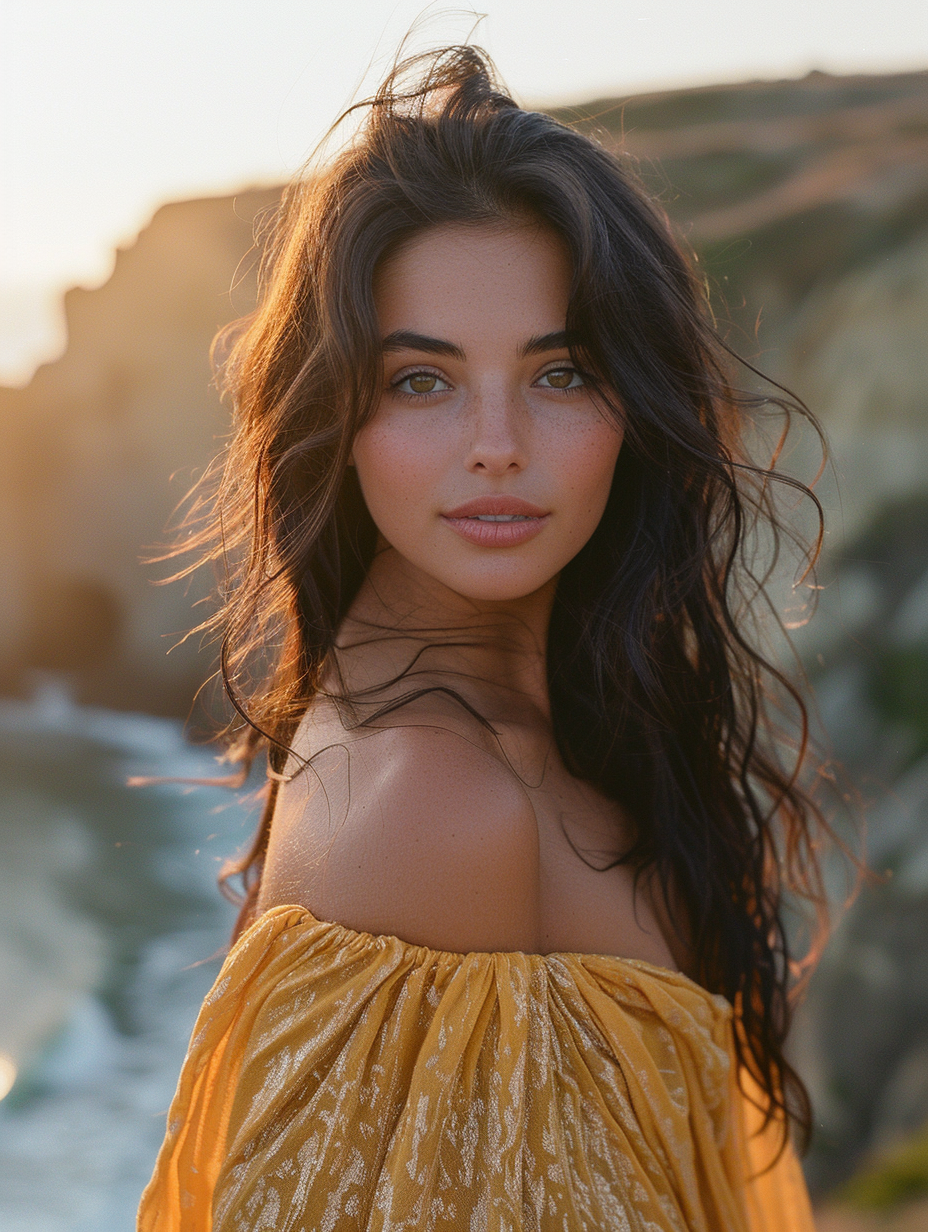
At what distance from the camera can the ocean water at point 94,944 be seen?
4.02m

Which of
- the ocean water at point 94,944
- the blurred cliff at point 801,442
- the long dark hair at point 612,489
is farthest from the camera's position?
the ocean water at point 94,944

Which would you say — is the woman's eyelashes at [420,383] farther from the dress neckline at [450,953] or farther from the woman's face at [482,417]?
the dress neckline at [450,953]

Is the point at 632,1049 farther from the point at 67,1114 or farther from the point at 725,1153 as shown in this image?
the point at 67,1114

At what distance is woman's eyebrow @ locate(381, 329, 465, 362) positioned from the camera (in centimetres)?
133

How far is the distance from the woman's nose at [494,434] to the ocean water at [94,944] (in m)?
1.76

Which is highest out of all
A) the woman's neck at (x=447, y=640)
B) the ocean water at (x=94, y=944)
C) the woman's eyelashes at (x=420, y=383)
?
the woman's eyelashes at (x=420, y=383)

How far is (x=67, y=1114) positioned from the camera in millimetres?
4281

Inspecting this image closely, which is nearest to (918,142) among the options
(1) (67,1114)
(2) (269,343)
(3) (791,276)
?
(3) (791,276)

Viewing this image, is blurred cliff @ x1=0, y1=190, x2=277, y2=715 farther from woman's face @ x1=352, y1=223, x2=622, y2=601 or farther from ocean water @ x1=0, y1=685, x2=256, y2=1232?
woman's face @ x1=352, y1=223, x2=622, y2=601

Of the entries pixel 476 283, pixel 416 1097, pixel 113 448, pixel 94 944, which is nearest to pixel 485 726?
pixel 416 1097

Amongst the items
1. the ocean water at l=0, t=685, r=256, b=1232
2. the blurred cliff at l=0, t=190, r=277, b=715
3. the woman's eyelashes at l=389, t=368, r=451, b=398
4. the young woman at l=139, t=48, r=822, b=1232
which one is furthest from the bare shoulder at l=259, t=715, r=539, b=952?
the blurred cliff at l=0, t=190, r=277, b=715

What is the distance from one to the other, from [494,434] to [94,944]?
4.79 meters

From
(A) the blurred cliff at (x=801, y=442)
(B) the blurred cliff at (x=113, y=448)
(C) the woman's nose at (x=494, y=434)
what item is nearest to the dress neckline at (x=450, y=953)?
(C) the woman's nose at (x=494, y=434)

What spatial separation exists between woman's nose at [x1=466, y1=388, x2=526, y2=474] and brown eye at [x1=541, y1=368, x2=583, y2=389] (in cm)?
8
